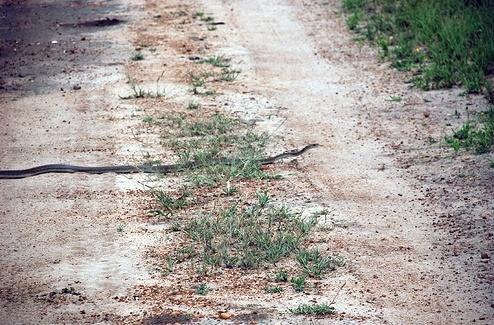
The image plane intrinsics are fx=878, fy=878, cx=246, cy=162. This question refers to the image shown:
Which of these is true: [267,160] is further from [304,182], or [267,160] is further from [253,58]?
[253,58]

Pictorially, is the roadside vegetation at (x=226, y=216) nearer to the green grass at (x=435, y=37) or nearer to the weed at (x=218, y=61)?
the weed at (x=218, y=61)

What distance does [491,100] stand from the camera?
9.25 meters

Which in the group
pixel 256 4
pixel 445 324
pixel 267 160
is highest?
pixel 445 324

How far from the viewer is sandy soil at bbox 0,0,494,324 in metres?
5.57

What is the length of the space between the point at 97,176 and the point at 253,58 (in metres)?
4.19

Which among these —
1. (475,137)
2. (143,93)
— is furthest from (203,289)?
(143,93)

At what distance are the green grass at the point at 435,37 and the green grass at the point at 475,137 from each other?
0.94 meters

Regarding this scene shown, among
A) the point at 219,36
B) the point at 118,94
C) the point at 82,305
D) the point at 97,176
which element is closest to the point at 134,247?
the point at 82,305

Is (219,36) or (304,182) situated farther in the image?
(219,36)

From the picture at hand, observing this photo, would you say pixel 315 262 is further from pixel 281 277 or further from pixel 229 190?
pixel 229 190

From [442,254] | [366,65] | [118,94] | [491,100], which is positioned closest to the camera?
[442,254]

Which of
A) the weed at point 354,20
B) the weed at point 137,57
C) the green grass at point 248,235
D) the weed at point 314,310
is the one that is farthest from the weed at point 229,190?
the weed at point 354,20

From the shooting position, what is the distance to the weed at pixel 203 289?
5647mm

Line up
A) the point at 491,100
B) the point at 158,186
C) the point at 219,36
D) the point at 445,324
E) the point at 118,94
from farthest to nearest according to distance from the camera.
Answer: the point at 219,36, the point at 118,94, the point at 491,100, the point at 158,186, the point at 445,324
